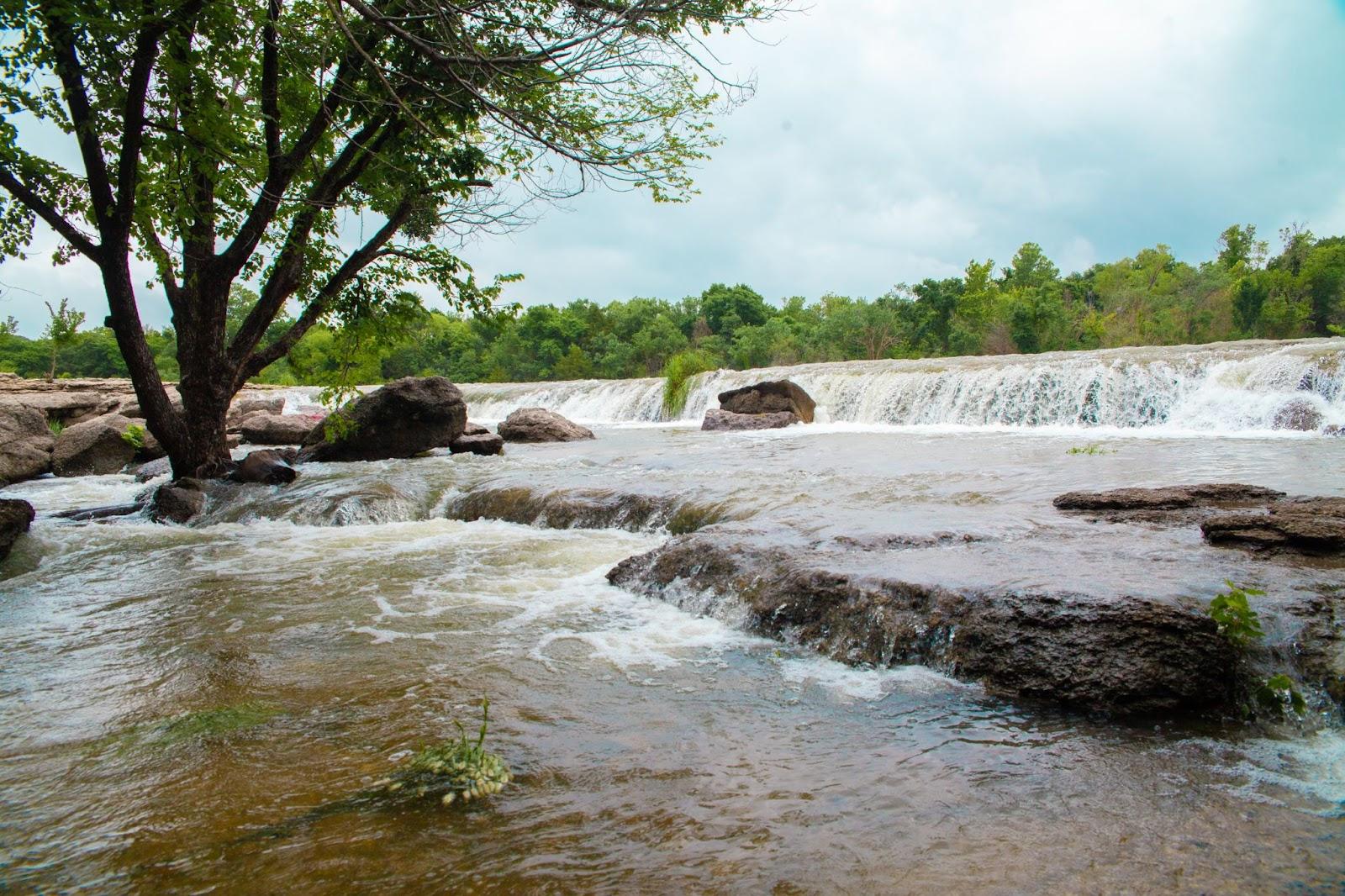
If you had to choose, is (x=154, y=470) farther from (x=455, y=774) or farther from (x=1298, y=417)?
(x=1298, y=417)

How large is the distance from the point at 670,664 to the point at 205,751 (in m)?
1.94

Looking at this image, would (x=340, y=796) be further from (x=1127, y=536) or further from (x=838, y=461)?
(x=838, y=461)

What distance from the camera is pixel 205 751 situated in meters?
2.80

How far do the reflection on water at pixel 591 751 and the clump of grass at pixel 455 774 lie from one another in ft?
0.22

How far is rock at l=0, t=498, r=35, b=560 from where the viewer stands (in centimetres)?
644

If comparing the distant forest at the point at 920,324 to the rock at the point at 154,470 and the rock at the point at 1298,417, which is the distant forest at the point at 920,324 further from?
the rock at the point at 1298,417

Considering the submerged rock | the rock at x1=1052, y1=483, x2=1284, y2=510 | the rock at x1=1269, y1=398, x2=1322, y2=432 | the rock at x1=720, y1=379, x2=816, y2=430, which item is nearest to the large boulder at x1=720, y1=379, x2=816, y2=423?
the rock at x1=720, y1=379, x2=816, y2=430

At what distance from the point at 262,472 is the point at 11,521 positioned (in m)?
3.32

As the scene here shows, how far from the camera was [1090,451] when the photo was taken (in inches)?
422

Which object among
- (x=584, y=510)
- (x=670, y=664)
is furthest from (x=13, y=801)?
(x=584, y=510)

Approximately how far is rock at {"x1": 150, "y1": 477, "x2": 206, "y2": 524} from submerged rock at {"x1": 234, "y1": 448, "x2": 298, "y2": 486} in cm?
76

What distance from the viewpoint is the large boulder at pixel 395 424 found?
12438 mm

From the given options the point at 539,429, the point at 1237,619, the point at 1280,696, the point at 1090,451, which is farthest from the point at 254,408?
the point at 1280,696

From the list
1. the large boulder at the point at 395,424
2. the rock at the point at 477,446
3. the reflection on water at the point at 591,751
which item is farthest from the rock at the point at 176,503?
the rock at the point at 477,446
